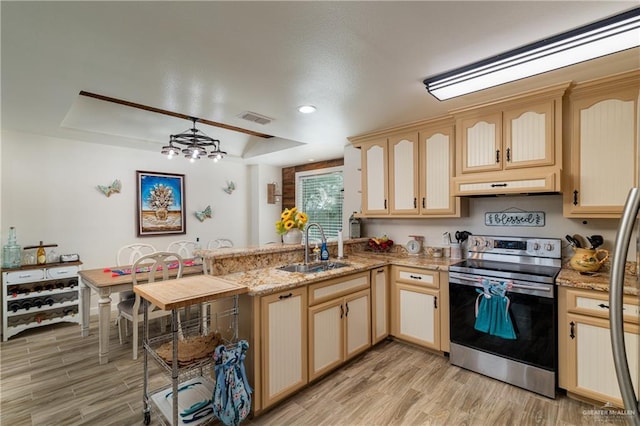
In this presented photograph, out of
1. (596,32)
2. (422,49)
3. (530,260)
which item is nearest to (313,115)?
(422,49)

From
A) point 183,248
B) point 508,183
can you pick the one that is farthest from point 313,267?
point 183,248

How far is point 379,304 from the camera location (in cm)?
307

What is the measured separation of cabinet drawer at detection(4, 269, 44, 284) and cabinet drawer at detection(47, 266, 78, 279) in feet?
0.26

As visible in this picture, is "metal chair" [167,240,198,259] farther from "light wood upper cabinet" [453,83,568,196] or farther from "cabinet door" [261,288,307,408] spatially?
"light wood upper cabinet" [453,83,568,196]

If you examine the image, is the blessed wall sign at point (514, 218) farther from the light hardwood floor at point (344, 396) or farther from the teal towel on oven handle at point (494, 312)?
the light hardwood floor at point (344, 396)

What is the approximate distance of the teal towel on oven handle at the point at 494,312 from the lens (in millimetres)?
2369

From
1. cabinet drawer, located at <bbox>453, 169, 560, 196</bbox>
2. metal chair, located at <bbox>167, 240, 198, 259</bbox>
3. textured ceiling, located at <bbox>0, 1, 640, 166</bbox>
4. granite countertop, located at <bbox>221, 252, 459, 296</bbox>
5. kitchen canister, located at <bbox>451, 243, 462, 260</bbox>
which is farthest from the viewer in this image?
metal chair, located at <bbox>167, 240, 198, 259</bbox>

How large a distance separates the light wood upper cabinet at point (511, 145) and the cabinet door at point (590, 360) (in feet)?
3.27

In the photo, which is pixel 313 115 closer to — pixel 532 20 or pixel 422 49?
pixel 422 49

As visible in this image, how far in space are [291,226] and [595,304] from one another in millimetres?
2419

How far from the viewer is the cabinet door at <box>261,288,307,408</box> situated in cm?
208

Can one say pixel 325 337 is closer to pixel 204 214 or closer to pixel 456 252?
pixel 456 252

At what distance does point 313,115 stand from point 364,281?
169 centimetres

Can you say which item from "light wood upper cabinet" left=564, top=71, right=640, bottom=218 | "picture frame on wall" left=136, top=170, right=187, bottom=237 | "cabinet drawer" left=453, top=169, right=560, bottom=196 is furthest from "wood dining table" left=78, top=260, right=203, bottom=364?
"light wood upper cabinet" left=564, top=71, right=640, bottom=218
